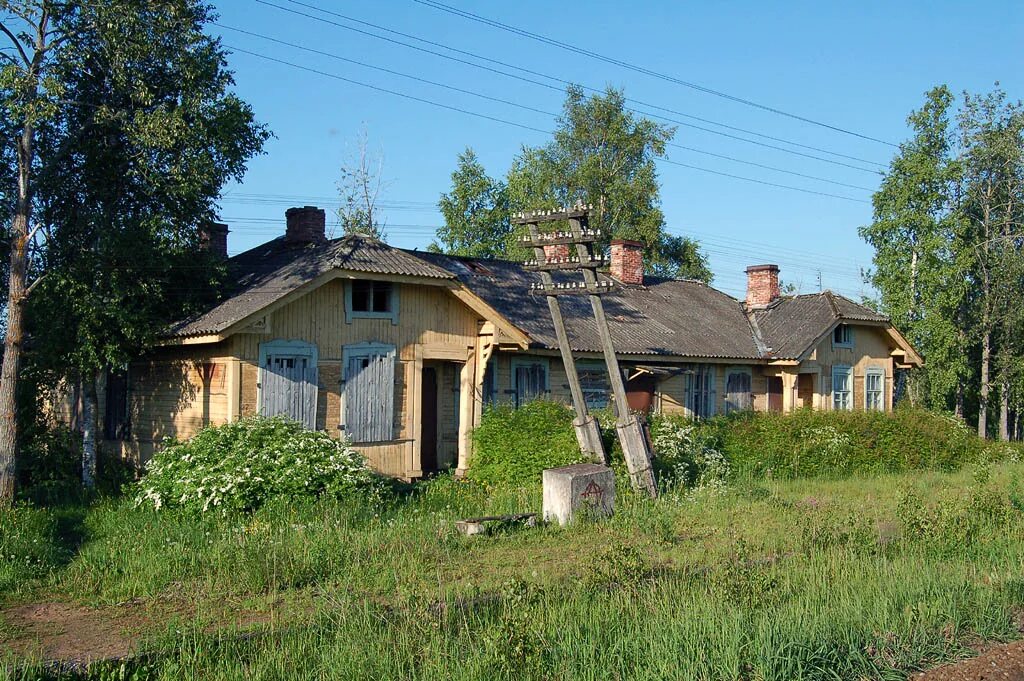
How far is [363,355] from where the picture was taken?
1666 centimetres

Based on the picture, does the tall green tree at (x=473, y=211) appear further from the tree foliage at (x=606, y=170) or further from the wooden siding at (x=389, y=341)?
the wooden siding at (x=389, y=341)

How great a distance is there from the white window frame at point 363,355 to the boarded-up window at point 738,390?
10.4 meters

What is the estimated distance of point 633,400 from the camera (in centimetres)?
2188

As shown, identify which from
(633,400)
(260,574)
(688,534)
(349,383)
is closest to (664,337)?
(633,400)

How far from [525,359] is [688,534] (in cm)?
824

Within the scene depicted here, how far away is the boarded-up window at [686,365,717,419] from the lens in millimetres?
23219

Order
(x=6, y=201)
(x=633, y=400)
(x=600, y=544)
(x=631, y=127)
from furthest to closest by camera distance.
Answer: (x=631, y=127) < (x=633, y=400) < (x=6, y=201) < (x=600, y=544)

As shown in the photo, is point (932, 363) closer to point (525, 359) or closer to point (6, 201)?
point (525, 359)

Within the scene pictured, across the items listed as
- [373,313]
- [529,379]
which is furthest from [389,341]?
[529,379]

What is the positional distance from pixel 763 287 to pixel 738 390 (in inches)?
184

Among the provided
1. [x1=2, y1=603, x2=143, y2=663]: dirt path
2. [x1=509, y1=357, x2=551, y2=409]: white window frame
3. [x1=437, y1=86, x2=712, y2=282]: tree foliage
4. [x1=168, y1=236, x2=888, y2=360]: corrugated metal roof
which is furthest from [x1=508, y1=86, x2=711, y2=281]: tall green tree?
[x1=2, y1=603, x2=143, y2=663]: dirt path

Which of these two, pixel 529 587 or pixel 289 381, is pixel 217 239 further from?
pixel 529 587

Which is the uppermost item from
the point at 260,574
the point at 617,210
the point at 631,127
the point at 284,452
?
the point at 631,127

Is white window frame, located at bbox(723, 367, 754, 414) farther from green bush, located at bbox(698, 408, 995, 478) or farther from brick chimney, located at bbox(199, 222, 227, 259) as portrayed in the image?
brick chimney, located at bbox(199, 222, 227, 259)
